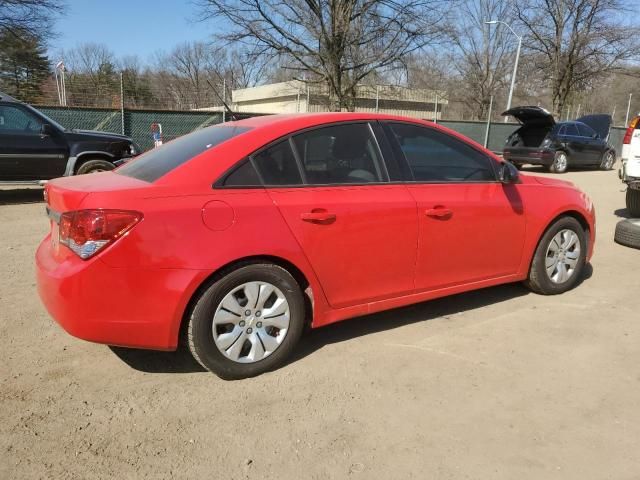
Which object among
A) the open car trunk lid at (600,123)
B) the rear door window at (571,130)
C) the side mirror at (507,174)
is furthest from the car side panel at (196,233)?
the open car trunk lid at (600,123)

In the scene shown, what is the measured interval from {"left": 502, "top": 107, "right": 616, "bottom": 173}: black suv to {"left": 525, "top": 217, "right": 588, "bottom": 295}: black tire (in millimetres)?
11605

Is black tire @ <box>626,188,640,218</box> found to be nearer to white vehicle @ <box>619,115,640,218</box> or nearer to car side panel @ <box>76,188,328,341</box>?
white vehicle @ <box>619,115,640,218</box>

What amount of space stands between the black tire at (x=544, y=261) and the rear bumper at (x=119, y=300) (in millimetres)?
2945

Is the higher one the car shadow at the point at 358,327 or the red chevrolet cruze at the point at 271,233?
the red chevrolet cruze at the point at 271,233

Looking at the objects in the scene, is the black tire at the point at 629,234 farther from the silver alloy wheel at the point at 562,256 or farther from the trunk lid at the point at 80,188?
the trunk lid at the point at 80,188

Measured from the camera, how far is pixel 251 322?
3.04 metres

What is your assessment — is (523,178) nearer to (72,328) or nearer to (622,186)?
(72,328)

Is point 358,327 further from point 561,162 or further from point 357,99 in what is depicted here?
point 357,99

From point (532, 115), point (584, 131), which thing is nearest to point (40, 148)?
point (532, 115)

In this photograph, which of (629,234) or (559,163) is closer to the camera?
(629,234)

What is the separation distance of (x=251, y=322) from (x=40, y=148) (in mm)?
7431

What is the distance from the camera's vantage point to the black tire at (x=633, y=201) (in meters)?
7.88

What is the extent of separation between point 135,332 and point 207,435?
2.27 feet

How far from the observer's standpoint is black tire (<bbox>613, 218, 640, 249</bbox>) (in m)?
6.45
